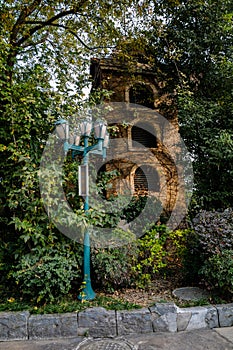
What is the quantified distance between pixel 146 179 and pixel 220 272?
4.86m

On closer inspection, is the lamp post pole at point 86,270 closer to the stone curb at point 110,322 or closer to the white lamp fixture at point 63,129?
the white lamp fixture at point 63,129

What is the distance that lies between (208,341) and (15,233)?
9.60ft

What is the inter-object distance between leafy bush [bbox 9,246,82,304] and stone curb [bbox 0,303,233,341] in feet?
1.23

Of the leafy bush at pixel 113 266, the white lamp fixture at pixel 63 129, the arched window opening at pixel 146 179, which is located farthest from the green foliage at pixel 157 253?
the arched window opening at pixel 146 179

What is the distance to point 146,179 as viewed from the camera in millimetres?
8070

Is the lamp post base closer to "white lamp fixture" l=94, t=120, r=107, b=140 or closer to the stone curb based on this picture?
the stone curb

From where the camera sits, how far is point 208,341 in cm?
273

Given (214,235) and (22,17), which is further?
(22,17)

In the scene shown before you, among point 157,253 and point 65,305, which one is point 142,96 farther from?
point 65,305

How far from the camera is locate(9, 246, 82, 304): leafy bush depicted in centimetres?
325

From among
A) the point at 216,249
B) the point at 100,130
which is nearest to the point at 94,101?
the point at 100,130

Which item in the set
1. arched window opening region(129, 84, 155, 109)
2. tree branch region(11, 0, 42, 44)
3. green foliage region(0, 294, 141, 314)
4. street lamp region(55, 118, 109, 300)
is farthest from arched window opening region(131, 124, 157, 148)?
green foliage region(0, 294, 141, 314)

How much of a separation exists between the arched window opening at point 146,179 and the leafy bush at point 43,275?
181 inches

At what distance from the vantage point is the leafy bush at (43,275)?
325 cm
